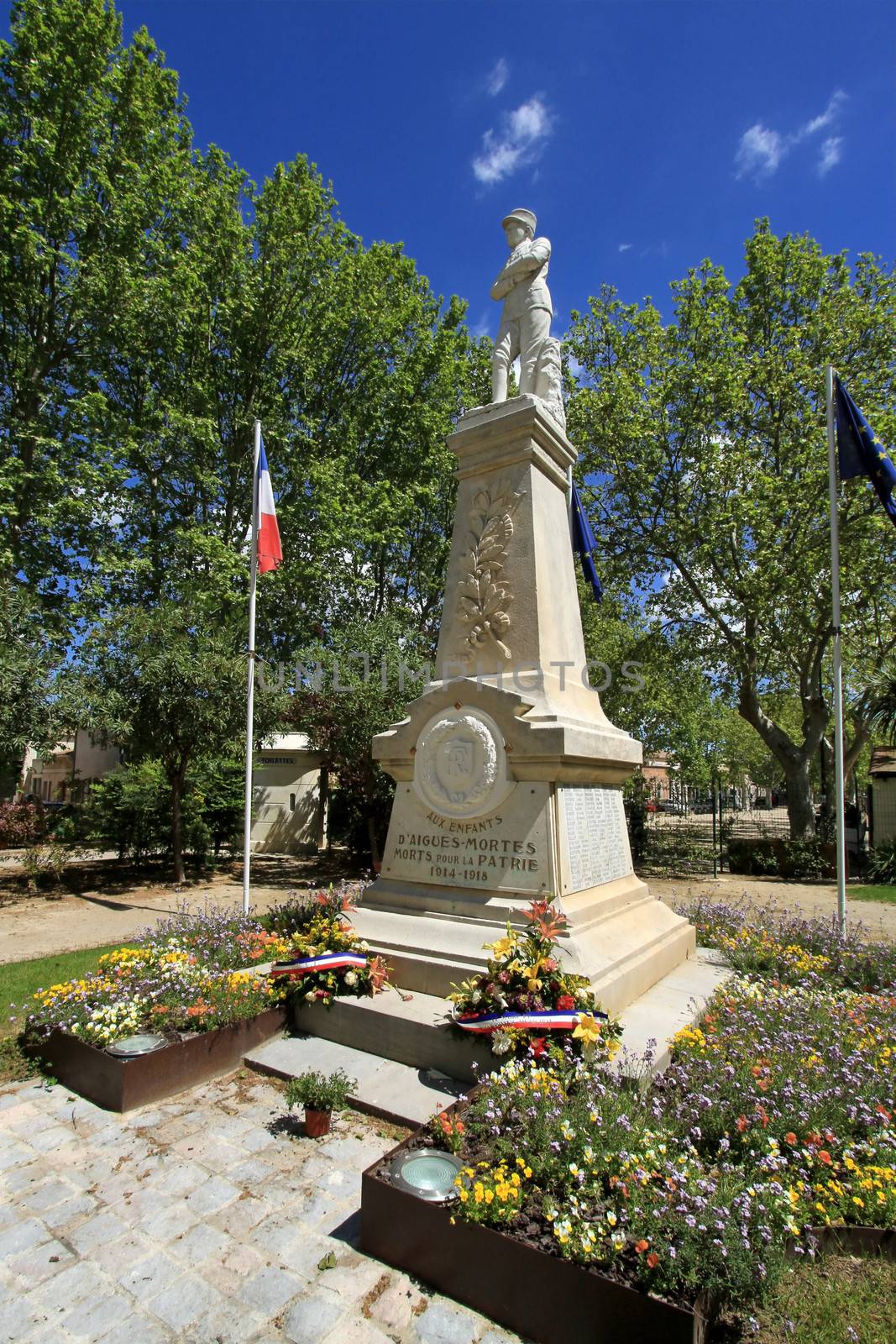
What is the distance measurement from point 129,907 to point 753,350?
758 inches

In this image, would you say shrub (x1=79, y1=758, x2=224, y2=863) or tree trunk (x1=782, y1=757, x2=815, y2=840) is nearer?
shrub (x1=79, y1=758, x2=224, y2=863)

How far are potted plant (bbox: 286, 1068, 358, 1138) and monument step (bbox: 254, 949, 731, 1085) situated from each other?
0.29 metres

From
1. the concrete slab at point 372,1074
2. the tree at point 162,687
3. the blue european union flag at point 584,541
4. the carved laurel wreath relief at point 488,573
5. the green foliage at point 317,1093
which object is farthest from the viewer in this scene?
the tree at point 162,687

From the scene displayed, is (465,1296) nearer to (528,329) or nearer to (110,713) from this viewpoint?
(528,329)

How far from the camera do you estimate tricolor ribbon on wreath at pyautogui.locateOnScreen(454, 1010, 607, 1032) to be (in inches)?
159

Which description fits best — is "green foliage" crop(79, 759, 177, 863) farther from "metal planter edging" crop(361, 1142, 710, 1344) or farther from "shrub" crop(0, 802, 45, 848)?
"metal planter edging" crop(361, 1142, 710, 1344)

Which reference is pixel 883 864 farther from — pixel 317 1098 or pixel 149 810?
pixel 149 810

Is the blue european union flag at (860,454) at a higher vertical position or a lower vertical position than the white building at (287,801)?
higher

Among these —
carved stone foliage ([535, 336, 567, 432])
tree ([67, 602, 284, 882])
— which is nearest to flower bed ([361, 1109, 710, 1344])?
carved stone foliage ([535, 336, 567, 432])

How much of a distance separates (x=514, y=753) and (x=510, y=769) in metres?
0.13

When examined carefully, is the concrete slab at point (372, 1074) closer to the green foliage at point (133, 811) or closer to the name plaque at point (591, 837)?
the name plaque at point (591, 837)

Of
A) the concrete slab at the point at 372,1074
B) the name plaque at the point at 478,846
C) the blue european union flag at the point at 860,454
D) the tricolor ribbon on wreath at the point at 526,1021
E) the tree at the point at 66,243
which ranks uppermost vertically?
the tree at the point at 66,243

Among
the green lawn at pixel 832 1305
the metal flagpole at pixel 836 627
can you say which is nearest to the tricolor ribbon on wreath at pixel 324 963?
the green lawn at pixel 832 1305

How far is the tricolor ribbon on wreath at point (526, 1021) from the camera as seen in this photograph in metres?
4.04
